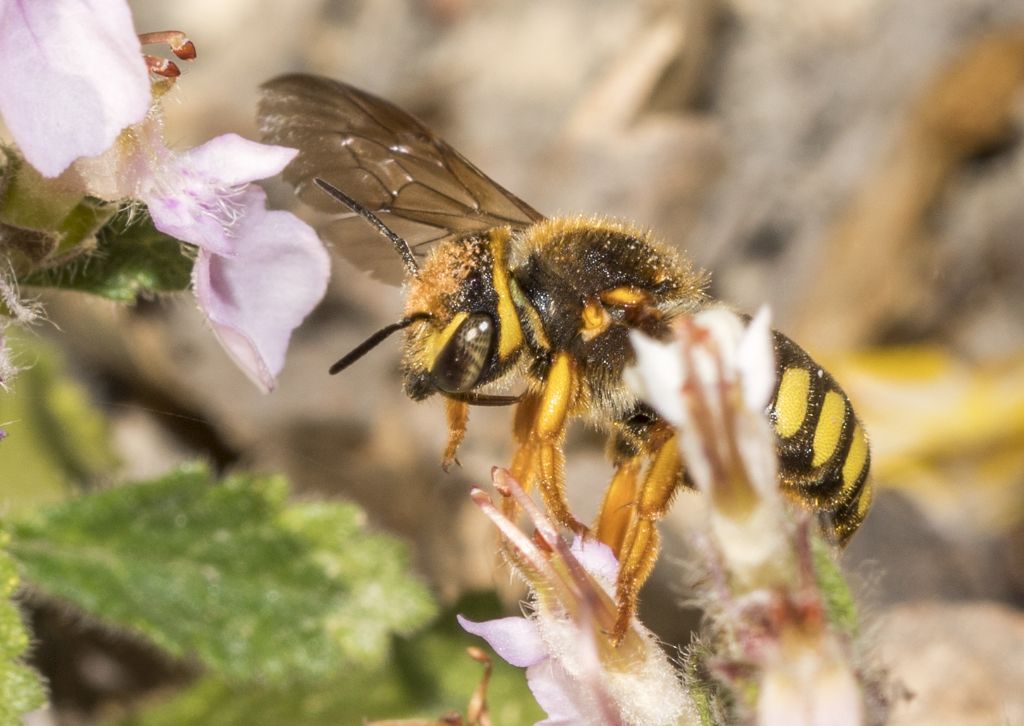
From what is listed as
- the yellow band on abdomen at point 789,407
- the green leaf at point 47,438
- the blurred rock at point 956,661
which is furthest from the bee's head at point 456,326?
the green leaf at point 47,438

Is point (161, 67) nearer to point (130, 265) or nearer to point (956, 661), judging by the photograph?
point (130, 265)

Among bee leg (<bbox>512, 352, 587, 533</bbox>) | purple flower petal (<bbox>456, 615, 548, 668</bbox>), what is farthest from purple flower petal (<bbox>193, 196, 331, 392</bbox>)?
purple flower petal (<bbox>456, 615, 548, 668</bbox>)

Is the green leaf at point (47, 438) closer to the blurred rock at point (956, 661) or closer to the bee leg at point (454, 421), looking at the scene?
the bee leg at point (454, 421)

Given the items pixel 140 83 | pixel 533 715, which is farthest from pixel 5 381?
pixel 533 715

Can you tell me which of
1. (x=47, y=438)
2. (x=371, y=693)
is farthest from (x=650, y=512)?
(x=47, y=438)

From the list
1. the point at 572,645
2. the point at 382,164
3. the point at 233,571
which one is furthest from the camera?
the point at 233,571

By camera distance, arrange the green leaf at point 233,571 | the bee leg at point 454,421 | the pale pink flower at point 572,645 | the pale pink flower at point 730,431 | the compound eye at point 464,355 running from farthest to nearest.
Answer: the green leaf at point 233,571
the bee leg at point 454,421
the compound eye at point 464,355
the pale pink flower at point 572,645
the pale pink flower at point 730,431

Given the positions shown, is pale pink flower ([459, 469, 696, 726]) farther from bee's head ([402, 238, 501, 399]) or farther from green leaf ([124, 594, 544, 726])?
green leaf ([124, 594, 544, 726])
